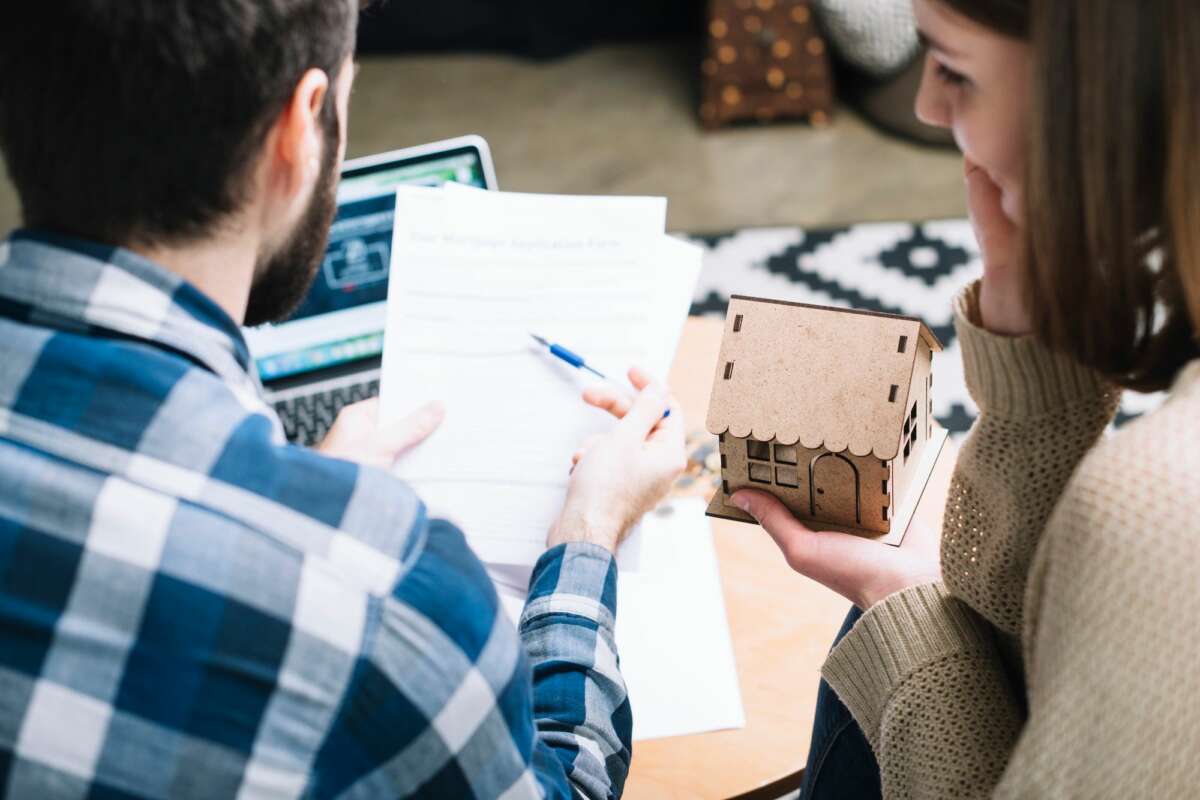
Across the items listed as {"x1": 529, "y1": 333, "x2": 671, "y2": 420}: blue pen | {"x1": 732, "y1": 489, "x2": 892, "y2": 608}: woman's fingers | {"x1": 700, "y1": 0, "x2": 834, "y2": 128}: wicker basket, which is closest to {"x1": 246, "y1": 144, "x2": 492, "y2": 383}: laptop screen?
{"x1": 529, "y1": 333, "x2": 671, "y2": 420}: blue pen

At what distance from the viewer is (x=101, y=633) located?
63 centimetres

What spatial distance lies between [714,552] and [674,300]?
24 centimetres

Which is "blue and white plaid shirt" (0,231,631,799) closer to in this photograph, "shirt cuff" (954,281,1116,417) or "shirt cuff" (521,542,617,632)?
"shirt cuff" (521,542,617,632)

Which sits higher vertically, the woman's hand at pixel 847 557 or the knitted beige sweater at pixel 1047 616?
the knitted beige sweater at pixel 1047 616

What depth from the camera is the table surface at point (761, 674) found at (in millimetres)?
974

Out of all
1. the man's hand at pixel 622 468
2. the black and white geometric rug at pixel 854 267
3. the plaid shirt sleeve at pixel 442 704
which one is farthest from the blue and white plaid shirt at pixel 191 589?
the black and white geometric rug at pixel 854 267

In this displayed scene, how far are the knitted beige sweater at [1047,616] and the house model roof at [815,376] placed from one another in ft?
0.25

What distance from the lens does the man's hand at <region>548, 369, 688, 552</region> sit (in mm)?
979

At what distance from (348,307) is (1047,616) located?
863mm

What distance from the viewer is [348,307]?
1.32 meters

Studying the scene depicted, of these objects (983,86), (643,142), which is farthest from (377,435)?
(643,142)

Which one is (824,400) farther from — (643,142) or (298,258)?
(643,142)

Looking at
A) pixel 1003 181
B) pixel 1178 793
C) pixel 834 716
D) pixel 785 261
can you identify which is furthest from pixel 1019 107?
pixel 785 261

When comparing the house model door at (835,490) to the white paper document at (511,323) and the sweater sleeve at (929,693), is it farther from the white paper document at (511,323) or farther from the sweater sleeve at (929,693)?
the white paper document at (511,323)
